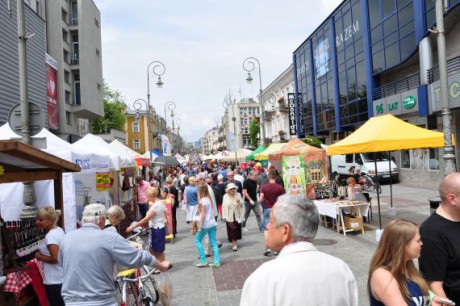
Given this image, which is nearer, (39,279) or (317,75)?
(39,279)

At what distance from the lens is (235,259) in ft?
29.2

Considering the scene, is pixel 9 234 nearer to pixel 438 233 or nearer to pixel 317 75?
pixel 438 233

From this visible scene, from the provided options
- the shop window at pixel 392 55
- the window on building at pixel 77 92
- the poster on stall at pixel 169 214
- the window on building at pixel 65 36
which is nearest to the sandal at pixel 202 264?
the poster on stall at pixel 169 214

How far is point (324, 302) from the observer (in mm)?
2057

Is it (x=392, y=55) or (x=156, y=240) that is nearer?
(x=156, y=240)

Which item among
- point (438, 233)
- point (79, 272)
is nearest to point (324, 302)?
point (438, 233)

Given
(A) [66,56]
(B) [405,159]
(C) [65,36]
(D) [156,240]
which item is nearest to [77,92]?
(A) [66,56]

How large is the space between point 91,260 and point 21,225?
128 inches

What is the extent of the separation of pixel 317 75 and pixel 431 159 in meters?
18.6

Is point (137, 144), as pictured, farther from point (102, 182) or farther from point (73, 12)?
point (102, 182)

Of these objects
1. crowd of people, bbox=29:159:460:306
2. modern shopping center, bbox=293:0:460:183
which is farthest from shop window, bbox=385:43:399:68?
crowd of people, bbox=29:159:460:306

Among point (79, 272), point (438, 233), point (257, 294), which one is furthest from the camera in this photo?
point (79, 272)

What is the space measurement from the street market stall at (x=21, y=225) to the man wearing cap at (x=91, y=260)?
48.6 inches

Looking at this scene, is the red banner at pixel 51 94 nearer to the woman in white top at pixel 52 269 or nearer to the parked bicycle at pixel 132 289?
the parked bicycle at pixel 132 289
